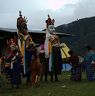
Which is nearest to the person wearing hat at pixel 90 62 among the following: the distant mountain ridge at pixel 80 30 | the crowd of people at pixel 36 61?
the crowd of people at pixel 36 61

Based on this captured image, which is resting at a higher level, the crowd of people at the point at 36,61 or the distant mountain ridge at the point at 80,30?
the distant mountain ridge at the point at 80,30

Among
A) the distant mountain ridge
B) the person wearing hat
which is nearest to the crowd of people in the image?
the person wearing hat

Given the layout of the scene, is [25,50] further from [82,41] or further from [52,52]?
[82,41]

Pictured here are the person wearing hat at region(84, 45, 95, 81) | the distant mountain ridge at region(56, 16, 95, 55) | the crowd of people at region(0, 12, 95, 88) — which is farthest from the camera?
the distant mountain ridge at region(56, 16, 95, 55)

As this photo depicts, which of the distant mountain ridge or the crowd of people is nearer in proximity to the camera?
the crowd of people

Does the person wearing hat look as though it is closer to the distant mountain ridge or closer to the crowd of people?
the crowd of people

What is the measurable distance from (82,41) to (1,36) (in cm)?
1415

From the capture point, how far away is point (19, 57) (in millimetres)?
14289

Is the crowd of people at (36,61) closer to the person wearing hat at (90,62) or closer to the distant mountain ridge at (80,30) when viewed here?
the person wearing hat at (90,62)

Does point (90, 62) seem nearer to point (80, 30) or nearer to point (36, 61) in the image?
point (36, 61)

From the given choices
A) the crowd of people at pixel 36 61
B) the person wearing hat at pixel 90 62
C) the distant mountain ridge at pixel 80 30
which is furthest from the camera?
the distant mountain ridge at pixel 80 30

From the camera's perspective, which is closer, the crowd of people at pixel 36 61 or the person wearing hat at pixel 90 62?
the crowd of people at pixel 36 61

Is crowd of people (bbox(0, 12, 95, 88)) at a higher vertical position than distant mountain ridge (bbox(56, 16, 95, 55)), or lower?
lower

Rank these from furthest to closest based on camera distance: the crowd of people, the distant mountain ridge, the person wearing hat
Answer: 1. the distant mountain ridge
2. the person wearing hat
3. the crowd of people
